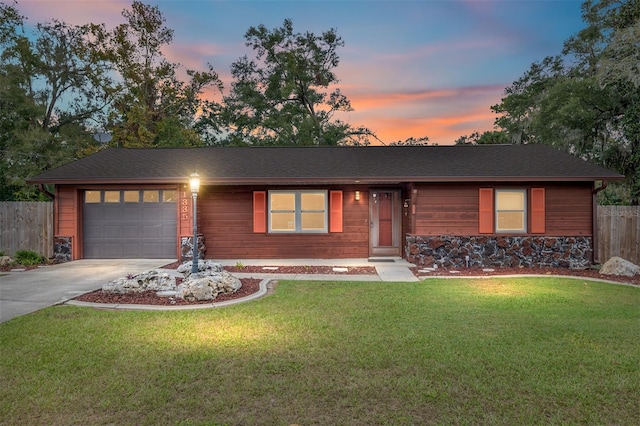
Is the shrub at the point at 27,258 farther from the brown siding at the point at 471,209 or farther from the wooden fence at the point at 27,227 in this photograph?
the brown siding at the point at 471,209

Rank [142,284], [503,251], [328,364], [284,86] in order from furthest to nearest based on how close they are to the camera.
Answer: [284,86], [503,251], [142,284], [328,364]

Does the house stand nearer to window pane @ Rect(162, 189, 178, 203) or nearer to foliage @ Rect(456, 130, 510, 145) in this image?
window pane @ Rect(162, 189, 178, 203)

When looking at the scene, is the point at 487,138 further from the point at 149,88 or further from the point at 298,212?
the point at 149,88

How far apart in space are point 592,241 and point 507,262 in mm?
2381

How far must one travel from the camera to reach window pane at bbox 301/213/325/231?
36.4ft

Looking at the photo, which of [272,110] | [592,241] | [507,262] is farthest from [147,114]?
[592,241]

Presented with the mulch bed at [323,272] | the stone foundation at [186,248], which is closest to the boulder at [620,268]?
the mulch bed at [323,272]

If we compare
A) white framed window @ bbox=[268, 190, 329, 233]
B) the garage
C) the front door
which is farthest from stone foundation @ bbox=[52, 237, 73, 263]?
the front door

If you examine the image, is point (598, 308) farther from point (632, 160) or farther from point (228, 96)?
point (228, 96)

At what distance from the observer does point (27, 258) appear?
9.82 m

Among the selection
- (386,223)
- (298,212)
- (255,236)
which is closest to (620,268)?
(386,223)

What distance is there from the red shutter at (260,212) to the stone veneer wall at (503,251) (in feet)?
14.5

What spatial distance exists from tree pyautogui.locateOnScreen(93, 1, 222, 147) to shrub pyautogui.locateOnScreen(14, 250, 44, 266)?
10.8 meters

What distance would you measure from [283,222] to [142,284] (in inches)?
197
